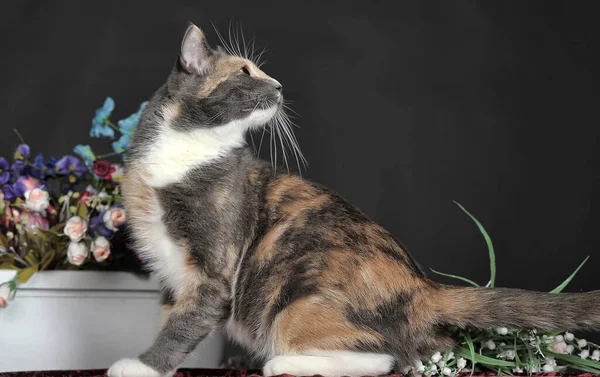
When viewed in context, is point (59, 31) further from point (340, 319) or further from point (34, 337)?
point (340, 319)

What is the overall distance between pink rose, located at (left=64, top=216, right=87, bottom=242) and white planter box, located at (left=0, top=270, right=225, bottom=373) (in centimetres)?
11

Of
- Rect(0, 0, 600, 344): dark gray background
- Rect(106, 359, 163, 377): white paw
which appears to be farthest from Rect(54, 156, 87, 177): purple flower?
Rect(106, 359, 163, 377): white paw

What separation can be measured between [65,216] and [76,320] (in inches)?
14.5

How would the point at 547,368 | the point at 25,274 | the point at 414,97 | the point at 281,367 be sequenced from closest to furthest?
the point at 281,367 < the point at 547,368 < the point at 25,274 < the point at 414,97

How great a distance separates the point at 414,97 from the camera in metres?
3.46

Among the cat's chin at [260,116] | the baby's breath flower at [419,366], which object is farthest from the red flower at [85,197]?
the baby's breath flower at [419,366]

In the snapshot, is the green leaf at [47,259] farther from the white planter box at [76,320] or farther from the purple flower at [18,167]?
the purple flower at [18,167]

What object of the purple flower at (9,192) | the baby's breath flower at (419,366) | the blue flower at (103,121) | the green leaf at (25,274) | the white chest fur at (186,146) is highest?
the white chest fur at (186,146)

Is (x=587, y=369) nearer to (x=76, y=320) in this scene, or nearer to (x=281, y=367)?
(x=281, y=367)

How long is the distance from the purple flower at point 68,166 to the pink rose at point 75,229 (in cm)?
24

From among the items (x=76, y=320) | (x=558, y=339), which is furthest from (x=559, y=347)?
(x=76, y=320)

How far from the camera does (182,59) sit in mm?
2197

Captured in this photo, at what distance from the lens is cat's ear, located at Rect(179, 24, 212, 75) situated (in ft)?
7.14

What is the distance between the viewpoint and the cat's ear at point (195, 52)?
2.18 m
